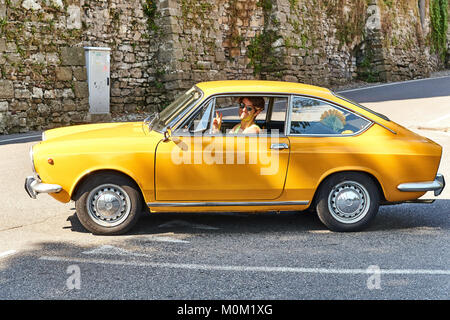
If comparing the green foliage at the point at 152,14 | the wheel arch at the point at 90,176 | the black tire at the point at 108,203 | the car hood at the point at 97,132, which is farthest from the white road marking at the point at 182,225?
the green foliage at the point at 152,14

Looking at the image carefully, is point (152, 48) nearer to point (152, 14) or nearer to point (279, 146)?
point (152, 14)

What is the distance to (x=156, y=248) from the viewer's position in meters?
5.29

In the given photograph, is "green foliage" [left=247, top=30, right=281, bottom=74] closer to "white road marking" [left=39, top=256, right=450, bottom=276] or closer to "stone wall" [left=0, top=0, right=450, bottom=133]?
"stone wall" [left=0, top=0, right=450, bottom=133]

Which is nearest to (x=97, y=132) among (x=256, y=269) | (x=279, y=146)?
(x=279, y=146)

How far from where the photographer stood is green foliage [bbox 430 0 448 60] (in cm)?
3356

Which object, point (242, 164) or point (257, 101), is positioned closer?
point (242, 164)

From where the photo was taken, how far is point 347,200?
5.71m

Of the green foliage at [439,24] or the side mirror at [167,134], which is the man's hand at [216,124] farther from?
the green foliage at [439,24]

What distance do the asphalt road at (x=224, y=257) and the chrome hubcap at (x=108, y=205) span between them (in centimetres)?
19

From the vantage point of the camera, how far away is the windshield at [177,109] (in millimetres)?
5730

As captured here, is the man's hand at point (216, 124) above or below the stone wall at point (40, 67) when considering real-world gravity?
below

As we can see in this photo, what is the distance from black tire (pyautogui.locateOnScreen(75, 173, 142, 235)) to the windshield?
27.2 inches

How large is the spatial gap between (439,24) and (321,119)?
103 ft

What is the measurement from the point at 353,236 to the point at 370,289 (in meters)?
1.39
